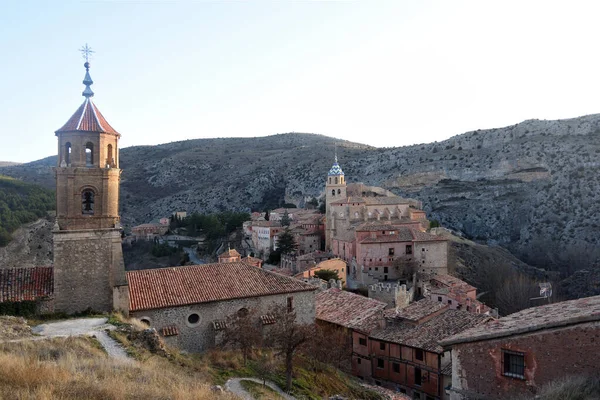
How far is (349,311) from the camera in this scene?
25.4 metres

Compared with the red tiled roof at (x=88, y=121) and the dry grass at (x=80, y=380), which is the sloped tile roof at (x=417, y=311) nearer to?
the red tiled roof at (x=88, y=121)

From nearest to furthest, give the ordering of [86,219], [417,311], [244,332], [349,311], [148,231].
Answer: [244,332], [86,219], [417,311], [349,311], [148,231]

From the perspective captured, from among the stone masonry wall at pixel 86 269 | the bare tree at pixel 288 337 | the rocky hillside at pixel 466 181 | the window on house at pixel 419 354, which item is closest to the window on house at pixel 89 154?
the stone masonry wall at pixel 86 269

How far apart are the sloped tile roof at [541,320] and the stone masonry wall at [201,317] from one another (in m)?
9.69

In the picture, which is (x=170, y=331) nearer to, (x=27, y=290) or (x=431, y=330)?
(x=27, y=290)

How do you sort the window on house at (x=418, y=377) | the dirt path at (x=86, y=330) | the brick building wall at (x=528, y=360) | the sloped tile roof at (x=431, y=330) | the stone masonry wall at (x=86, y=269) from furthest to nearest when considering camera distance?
A: the window on house at (x=418, y=377) → the sloped tile roof at (x=431, y=330) → the stone masonry wall at (x=86, y=269) → the dirt path at (x=86, y=330) → the brick building wall at (x=528, y=360)

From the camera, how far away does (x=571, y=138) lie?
251ft

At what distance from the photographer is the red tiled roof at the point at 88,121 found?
698 inches

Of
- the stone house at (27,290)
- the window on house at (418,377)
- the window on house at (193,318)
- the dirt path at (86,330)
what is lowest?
the window on house at (418,377)

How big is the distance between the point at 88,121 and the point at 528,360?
16182 millimetres

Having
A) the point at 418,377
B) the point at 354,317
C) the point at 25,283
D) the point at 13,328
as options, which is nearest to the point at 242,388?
the point at 13,328

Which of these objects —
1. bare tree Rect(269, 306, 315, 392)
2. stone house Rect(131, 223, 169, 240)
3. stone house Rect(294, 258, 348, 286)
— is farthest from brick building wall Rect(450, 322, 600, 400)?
stone house Rect(131, 223, 169, 240)

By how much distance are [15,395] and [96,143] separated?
13.0m

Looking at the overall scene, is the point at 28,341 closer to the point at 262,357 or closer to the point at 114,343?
the point at 114,343
